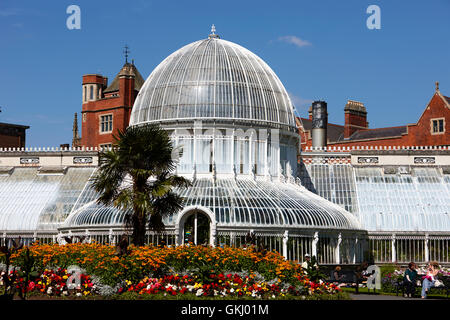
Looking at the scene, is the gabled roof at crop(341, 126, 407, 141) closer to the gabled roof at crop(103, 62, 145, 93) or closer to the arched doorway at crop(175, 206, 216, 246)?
the gabled roof at crop(103, 62, 145, 93)

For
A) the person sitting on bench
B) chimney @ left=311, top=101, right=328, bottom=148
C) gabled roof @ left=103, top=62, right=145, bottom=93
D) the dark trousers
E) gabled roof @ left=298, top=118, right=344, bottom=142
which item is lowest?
the dark trousers

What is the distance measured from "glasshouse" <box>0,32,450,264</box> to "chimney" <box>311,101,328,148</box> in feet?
28.5

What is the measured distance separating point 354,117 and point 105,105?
30.9 m

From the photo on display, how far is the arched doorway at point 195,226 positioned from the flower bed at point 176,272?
10178mm

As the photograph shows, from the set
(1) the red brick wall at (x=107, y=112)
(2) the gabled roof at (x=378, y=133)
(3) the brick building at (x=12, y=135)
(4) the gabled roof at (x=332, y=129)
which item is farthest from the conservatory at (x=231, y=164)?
(4) the gabled roof at (x=332, y=129)

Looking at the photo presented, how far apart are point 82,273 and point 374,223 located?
24.0 m

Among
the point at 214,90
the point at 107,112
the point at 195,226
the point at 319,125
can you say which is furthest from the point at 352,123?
the point at 195,226

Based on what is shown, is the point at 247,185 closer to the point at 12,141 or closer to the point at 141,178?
the point at 141,178

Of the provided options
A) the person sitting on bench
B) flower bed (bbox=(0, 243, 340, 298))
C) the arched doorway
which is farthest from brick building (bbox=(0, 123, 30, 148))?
the person sitting on bench

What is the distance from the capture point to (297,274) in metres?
27.5

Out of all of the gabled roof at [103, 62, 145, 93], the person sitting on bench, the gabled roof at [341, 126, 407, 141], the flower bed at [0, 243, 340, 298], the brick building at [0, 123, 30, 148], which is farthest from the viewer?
the gabled roof at [341, 126, 407, 141]

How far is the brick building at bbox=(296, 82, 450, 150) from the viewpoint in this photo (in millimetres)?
72812

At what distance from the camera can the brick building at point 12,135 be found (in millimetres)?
79606
